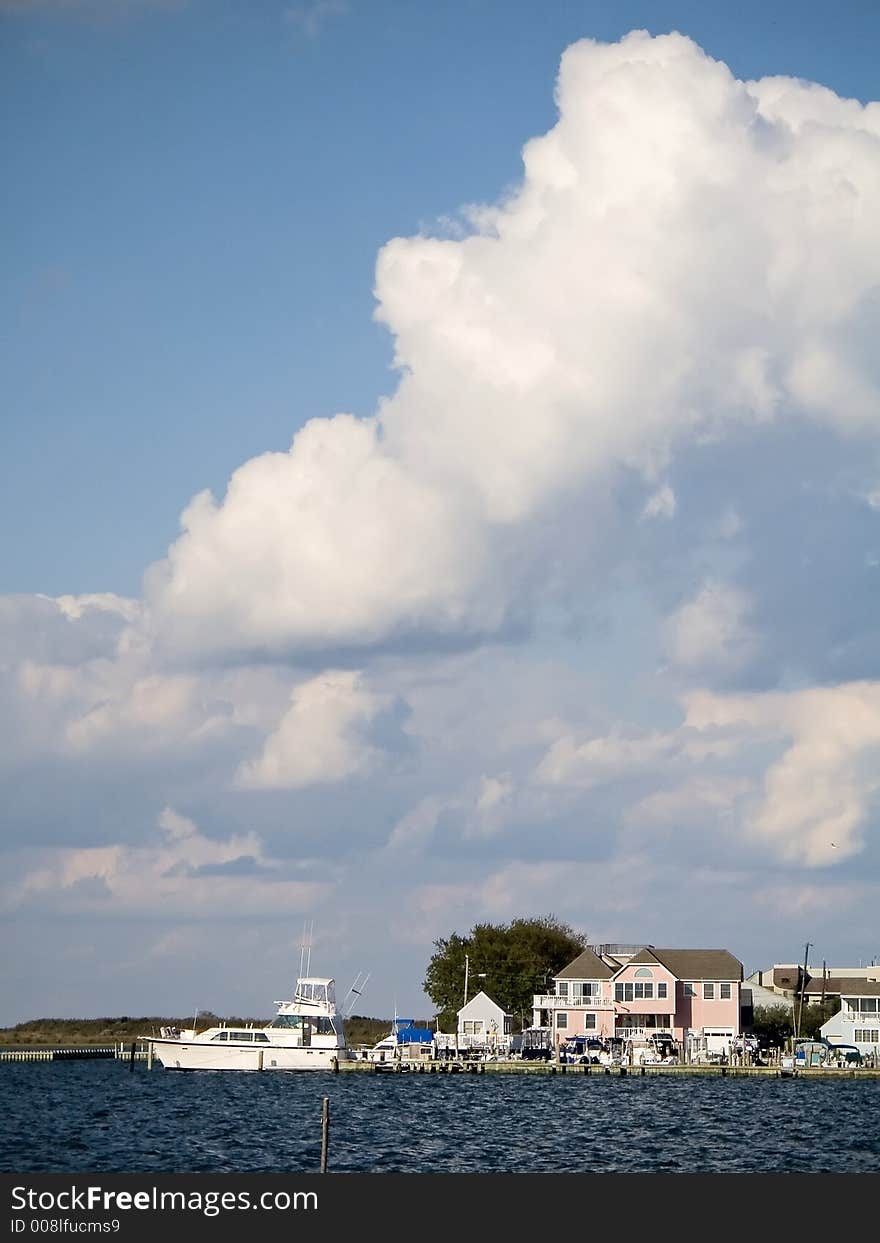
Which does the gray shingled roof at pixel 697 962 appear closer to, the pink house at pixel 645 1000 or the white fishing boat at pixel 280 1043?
the pink house at pixel 645 1000

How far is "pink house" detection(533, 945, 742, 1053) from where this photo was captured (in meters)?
138

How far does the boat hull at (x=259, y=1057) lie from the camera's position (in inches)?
4995

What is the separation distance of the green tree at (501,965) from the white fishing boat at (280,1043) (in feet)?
74.0

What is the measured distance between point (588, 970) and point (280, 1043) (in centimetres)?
2942

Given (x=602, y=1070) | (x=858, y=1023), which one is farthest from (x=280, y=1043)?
(x=858, y=1023)

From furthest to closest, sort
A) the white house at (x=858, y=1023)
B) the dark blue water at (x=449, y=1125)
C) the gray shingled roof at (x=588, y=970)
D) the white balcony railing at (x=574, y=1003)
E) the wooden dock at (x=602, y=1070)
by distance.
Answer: the white house at (x=858, y=1023), the gray shingled roof at (x=588, y=970), the white balcony railing at (x=574, y=1003), the wooden dock at (x=602, y=1070), the dark blue water at (x=449, y=1125)

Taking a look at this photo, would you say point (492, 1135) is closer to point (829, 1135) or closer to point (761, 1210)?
point (829, 1135)

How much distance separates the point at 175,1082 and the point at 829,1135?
204 feet

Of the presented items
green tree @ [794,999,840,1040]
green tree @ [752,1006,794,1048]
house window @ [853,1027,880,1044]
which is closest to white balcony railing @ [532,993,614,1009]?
house window @ [853,1027,880,1044]

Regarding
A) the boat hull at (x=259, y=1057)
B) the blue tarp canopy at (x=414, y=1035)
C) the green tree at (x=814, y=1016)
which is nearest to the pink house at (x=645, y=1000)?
the blue tarp canopy at (x=414, y=1035)

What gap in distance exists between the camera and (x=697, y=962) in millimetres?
142000

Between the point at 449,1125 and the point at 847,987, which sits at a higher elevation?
the point at 847,987

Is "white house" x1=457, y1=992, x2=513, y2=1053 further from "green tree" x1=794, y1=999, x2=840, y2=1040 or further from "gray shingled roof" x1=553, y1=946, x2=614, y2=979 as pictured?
"green tree" x1=794, y1=999, x2=840, y2=1040

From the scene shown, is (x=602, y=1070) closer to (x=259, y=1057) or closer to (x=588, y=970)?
(x=588, y=970)
